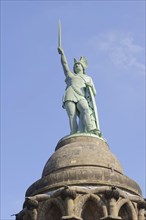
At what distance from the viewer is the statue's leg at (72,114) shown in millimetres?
24938

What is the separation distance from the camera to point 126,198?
21.6 m

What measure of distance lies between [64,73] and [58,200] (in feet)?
23.7

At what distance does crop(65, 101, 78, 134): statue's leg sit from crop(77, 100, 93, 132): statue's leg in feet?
0.80

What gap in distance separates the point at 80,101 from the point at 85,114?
68 cm

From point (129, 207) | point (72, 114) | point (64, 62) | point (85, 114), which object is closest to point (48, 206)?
point (129, 207)

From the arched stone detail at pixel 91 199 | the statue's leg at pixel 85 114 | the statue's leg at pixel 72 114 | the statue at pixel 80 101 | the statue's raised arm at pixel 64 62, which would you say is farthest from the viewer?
the statue's raised arm at pixel 64 62

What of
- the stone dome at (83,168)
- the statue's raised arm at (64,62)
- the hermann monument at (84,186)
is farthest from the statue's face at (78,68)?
the stone dome at (83,168)

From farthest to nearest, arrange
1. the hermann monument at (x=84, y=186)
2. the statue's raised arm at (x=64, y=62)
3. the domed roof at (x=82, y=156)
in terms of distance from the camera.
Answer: the statue's raised arm at (x=64, y=62), the domed roof at (x=82, y=156), the hermann monument at (x=84, y=186)

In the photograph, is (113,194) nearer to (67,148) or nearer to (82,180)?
(82,180)

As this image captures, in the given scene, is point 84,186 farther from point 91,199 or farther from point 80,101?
point 80,101

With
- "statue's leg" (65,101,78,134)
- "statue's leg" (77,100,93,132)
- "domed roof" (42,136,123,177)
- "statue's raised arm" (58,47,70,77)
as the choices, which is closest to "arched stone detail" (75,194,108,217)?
"domed roof" (42,136,123,177)

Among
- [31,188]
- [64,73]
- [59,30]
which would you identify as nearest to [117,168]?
[31,188]

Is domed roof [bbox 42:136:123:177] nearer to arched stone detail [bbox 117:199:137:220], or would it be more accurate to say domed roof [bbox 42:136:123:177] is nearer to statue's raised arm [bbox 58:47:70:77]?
arched stone detail [bbox 117:199:137:220]

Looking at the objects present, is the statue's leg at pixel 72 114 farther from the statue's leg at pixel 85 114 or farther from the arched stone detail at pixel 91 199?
the arched stone detail at pixel 91 199
